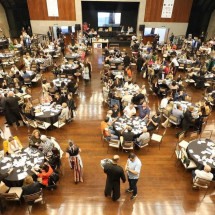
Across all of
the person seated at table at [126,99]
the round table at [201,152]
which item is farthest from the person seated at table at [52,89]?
the round table at [201,152]

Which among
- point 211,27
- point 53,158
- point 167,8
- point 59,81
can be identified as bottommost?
point 53,158

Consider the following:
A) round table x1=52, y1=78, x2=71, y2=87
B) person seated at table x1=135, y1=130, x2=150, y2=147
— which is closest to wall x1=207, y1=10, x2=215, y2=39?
round table x1=52, y1=78, x2=71, y2=87

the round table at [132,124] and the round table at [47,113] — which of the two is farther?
the round table at [47,113]

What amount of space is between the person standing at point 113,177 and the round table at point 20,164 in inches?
77.5

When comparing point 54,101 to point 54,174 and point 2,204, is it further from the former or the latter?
point 2,204

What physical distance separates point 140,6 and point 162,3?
198 cm

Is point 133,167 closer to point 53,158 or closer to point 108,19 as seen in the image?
point 53,158

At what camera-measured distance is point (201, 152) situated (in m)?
6.18

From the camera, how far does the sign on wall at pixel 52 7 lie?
18703 millimetres

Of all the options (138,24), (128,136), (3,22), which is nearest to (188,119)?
(128,136)

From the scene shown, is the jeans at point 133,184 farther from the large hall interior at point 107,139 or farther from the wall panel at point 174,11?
the wall panel at point 174,11

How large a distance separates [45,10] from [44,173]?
1776cm

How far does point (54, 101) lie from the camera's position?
8.68 meters

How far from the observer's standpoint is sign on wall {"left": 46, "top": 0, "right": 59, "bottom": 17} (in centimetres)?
1870
